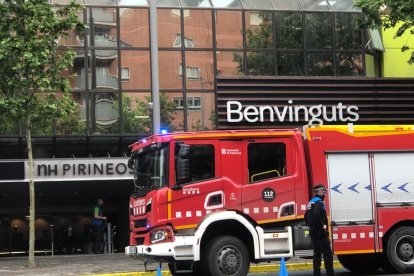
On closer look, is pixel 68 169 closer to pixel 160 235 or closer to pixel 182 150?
pixel 160 235

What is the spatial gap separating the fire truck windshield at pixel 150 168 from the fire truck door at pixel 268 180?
158 cm

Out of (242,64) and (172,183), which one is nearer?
(172,183)

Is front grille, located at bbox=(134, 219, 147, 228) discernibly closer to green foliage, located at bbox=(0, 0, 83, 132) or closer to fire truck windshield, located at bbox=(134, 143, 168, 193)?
fire truck windshield, located at bbox=(134, 143, 168, 193)

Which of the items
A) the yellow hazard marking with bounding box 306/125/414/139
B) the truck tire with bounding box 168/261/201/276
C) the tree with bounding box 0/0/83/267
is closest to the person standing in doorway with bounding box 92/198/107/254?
the tree with bounding box 0/0/83/267

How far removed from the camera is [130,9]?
2256 centimetres

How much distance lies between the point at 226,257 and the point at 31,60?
7.44 m

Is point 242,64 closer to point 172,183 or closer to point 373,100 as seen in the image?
point 373,100

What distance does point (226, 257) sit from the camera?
12047 mm

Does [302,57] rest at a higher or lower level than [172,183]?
higher

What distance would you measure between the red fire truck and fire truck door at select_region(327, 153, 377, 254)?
20 mm

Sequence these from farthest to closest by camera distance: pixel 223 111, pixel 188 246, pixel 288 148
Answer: pixel 223 111 < pixel 288 148 < pixel 188 246

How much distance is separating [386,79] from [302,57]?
10.2ft

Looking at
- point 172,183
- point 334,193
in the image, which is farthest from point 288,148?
point 172,183

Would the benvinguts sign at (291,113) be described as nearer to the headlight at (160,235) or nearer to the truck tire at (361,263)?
the truck tire at (361,263)
